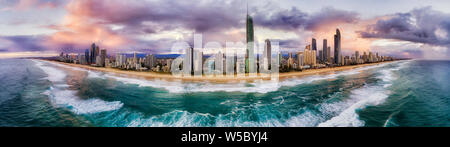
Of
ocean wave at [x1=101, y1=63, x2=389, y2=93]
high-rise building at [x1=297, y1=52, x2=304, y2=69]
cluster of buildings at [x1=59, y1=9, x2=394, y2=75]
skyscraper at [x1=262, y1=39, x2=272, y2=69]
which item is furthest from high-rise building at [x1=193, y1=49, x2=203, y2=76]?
high-rise building at [x1=297, y1=52, x2=304, y2=69]

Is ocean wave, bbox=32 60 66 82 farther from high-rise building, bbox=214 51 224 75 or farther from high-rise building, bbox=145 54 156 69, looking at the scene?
high-rise building, bbox=214 51 224 75

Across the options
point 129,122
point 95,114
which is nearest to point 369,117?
point 129,122

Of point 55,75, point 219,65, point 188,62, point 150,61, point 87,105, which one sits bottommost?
point 87,105

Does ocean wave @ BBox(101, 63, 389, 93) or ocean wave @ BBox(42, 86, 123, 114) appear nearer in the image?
ocean wave @ BBox(42, 86, 123, 114)

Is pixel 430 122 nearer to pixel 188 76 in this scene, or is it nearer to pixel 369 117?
pixel 369 117

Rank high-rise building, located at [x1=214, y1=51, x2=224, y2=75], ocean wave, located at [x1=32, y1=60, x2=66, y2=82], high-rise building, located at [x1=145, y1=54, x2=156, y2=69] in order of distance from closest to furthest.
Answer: ocean wave, located at [x1=32, y1=60, x2=66, y2=82] → high-rise building, located at [x1=145, y1=54, x2=156, y2=69] → high-rise building, located at [x1=214, y1=51, x2=224, y2=75]

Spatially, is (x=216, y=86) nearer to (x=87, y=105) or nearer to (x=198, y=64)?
(x=198, y=64)

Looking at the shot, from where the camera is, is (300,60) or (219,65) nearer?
(219,65)

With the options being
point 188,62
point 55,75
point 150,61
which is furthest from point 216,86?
point 55,75

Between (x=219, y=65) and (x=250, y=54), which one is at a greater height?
(x=250, y=54)

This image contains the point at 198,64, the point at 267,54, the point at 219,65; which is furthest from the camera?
the point at 219,65
